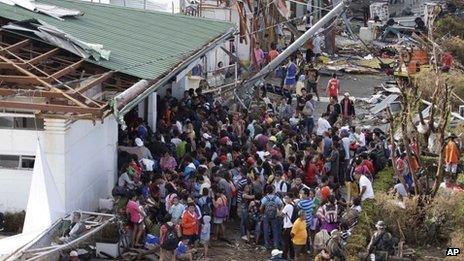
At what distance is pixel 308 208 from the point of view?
18703 mm

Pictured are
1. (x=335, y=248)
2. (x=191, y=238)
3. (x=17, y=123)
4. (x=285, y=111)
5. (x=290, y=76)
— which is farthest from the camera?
(x=290, y=76)

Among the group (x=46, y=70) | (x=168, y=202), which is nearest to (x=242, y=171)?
→ (x=168, y=202)

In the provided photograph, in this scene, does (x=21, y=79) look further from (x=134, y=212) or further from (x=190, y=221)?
(x=190, y=221)

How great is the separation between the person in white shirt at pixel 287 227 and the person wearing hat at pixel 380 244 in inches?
62.0

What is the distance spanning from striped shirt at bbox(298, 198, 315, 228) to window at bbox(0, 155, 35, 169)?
5102 mm

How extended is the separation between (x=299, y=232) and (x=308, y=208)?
0.62 metres

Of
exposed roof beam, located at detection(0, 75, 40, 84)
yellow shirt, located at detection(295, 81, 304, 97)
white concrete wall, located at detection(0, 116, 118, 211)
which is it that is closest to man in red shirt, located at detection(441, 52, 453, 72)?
yellow shirt, located at detection(295, 81, 304, 97)

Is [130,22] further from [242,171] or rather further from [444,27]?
[444,27]

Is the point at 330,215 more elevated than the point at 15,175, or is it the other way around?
the point at 15,175

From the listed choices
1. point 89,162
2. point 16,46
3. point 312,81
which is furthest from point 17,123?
point 312,81

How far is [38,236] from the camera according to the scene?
55.8ft

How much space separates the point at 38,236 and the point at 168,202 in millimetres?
2654

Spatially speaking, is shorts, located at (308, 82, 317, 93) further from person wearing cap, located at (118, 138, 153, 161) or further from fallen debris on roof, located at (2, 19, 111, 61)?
fallen debris on roof, located at (2, 19, 111, 61)

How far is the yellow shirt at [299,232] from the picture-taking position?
1825 centimetres
